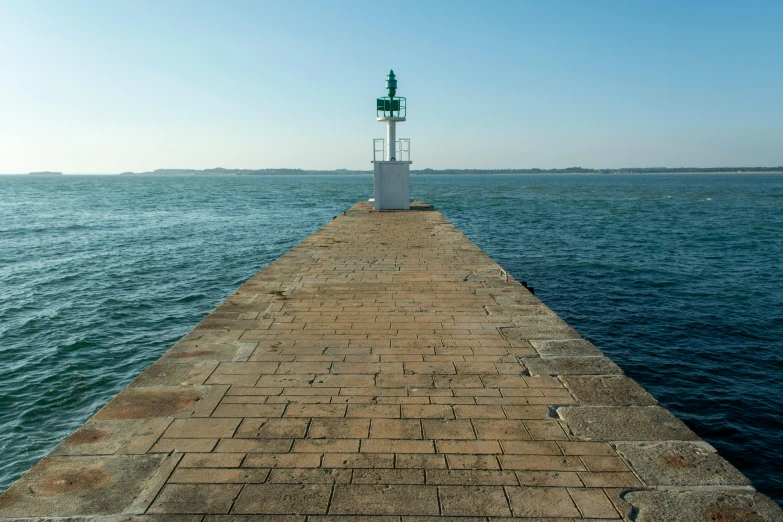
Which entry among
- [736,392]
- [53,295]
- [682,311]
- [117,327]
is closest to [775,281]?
[682,311]

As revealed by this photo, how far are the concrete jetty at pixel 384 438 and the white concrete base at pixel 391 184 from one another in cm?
1614

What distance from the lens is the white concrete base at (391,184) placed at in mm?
22281

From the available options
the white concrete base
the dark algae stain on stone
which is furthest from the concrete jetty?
the white concrete base

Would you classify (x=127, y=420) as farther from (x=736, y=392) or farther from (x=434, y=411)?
(x=736, y=392)

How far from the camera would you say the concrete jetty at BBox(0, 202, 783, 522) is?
3188 millimetres

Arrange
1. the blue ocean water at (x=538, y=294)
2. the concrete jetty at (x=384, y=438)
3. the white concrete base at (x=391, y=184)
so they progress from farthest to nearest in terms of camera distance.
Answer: the white concrete base at (x=391, y=184), the blue ocean water at (x=538, y=294), the concrete jetty at (x=384, y=438)

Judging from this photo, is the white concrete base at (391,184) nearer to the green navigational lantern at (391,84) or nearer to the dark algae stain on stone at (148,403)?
the green navigational lantern at (391,84)

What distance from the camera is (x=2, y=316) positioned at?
1241cm

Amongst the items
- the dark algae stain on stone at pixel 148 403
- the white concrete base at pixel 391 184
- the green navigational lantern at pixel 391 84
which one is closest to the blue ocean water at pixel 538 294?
the dark algae stain on stone at pixel 148 403

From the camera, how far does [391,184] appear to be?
23016mm

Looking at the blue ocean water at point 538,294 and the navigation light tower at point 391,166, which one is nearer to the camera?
the blue ocean water at point 538,294

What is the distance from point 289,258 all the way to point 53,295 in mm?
7240

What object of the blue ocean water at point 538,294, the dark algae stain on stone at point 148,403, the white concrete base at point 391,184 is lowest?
the blue ocean water at point 538,294

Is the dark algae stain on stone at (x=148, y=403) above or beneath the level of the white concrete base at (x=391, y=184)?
beneath
